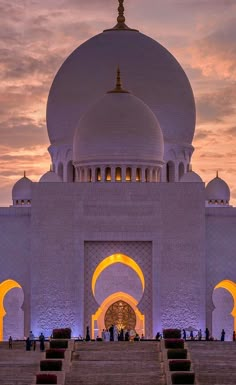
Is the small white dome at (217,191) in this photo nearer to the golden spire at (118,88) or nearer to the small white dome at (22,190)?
the small white dome at (22,190)

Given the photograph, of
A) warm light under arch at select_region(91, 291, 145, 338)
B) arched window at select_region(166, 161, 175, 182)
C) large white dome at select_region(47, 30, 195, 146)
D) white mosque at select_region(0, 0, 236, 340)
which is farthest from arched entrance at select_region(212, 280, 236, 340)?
large white dome at select_region(47, 30, 195, 146)

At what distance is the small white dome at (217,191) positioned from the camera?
1786 inches

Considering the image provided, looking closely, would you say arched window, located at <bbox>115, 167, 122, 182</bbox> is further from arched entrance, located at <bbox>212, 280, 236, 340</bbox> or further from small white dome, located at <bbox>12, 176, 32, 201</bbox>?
small white dome, located at <bbox>12, 176, 32, 201</bbox>

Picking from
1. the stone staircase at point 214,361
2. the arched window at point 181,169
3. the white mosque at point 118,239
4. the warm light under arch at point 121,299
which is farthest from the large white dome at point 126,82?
the stone staircase at point 214,361

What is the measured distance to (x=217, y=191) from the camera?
1789 inches

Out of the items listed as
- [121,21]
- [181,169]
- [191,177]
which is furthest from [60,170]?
[121,21]

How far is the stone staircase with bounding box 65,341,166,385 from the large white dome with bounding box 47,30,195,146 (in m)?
14.0

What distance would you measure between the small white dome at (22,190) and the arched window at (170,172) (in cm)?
603

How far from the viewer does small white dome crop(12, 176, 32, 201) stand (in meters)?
44.8

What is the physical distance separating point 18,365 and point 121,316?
1130 cm

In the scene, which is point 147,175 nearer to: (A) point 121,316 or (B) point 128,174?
(B) point 128,174

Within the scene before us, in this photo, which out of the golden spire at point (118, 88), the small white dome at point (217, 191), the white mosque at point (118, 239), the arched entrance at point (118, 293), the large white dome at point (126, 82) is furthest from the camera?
the small white dome at point (217, 191)

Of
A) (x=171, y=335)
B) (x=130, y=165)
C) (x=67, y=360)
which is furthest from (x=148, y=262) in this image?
(x=67, y=360)

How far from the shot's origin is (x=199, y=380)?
2516 centimetres
